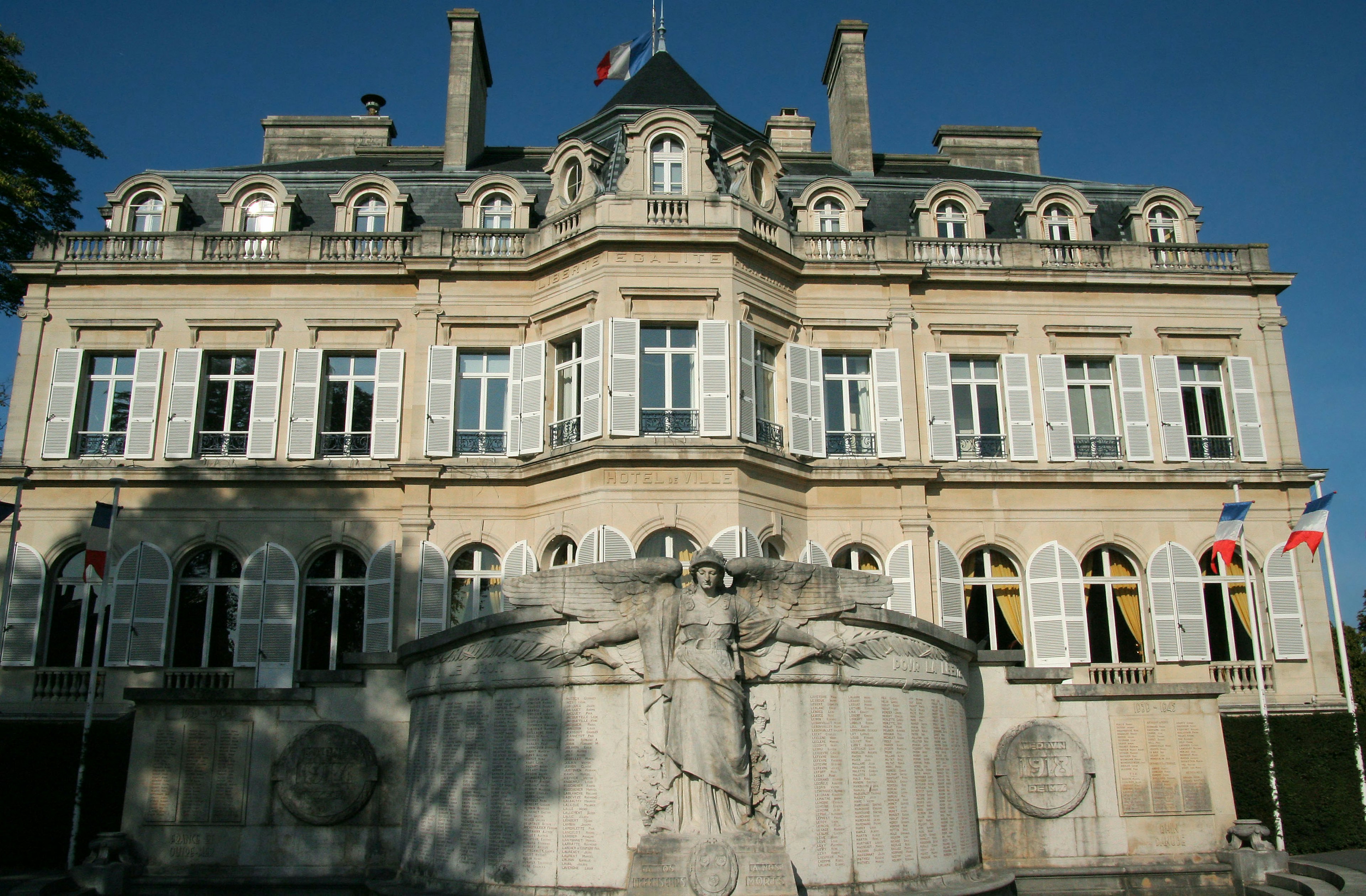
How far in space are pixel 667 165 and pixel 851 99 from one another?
888 centimetres

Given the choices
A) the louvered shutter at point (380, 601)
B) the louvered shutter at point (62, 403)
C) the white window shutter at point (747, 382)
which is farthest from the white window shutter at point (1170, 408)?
the louvered shutter at point (62, 403)

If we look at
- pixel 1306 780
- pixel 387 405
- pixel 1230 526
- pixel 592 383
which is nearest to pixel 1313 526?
pixel 1230 526

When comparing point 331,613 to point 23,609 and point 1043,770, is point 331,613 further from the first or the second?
point 1043,770

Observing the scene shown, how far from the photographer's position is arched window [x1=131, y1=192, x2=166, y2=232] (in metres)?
23.4

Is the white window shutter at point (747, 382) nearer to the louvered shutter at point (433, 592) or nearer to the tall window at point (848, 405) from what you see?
the tall window at point (848, 405)

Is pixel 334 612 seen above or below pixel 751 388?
below

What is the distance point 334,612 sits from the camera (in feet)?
67.9

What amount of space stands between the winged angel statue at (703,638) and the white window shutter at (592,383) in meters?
9.21

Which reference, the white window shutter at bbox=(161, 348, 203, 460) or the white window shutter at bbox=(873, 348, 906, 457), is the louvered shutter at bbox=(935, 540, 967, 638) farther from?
the white window shutter at bbox=(161, 348, 203, 460)

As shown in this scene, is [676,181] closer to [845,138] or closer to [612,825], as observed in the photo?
[845,138]

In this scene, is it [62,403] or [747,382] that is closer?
[747,382]

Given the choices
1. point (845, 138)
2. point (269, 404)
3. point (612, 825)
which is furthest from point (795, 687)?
point (845, 138)

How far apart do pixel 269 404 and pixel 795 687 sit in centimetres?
1526

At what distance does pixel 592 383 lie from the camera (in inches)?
784
